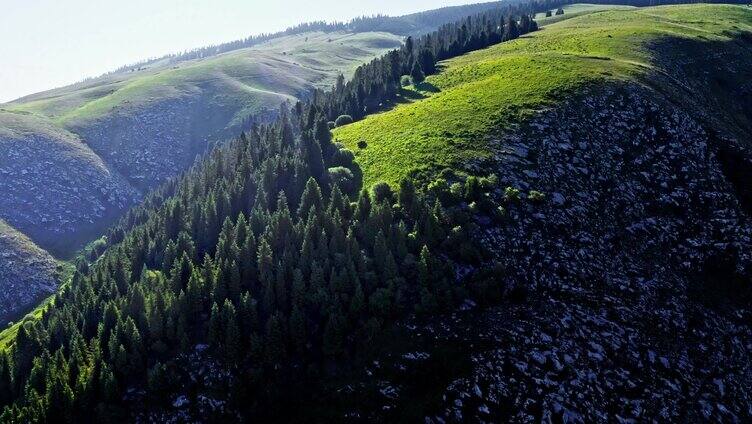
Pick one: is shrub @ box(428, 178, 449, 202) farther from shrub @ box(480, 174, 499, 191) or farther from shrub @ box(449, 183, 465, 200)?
shrub @ box(480, 174, 499, 191)

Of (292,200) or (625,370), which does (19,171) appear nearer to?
(292,200)

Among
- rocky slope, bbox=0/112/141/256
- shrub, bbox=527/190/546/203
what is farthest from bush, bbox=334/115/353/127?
rocky slope, bbox=0/112/141/256

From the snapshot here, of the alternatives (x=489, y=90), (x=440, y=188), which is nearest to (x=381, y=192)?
(x=440, y=188)

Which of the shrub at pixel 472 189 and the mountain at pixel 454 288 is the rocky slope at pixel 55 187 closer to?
the mountain at pixel 454 288

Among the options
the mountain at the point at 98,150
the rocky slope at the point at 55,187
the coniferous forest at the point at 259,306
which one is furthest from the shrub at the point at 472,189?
the rocky slope at the point at 55,187

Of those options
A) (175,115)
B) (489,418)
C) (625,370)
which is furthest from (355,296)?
(175,115)

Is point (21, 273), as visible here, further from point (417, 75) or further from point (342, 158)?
point (417, 75)
